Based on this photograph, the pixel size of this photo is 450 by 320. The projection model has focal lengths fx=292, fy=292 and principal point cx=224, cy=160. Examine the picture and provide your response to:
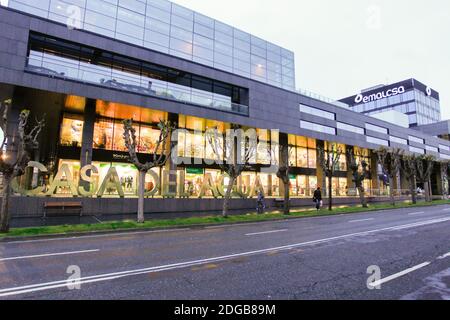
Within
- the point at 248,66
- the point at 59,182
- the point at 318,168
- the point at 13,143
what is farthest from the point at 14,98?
the point at 318,168

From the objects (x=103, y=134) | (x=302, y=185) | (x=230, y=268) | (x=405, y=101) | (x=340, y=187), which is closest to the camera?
(x=230, y=268)

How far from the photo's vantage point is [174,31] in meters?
33.7

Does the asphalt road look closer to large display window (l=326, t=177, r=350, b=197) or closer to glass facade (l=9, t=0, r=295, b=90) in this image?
glass facade (l=9, t=0, r=295, b=90)

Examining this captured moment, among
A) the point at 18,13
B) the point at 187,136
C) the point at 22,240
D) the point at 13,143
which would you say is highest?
the point at 18,13

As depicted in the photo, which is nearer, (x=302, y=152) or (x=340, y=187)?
(x=302, y=152)

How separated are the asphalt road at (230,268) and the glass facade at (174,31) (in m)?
23.8

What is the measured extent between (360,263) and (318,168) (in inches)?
1448

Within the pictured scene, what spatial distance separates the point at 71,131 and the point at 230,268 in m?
24.9

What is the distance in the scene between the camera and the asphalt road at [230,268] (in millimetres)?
4883

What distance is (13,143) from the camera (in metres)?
13.6

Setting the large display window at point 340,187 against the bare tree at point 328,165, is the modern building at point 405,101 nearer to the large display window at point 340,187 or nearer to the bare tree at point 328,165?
the large display window at point 340,187

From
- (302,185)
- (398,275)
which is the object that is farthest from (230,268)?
(302,185)

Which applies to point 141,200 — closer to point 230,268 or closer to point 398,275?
point 230,268

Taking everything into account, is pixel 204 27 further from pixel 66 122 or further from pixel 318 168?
pixel 318 168
